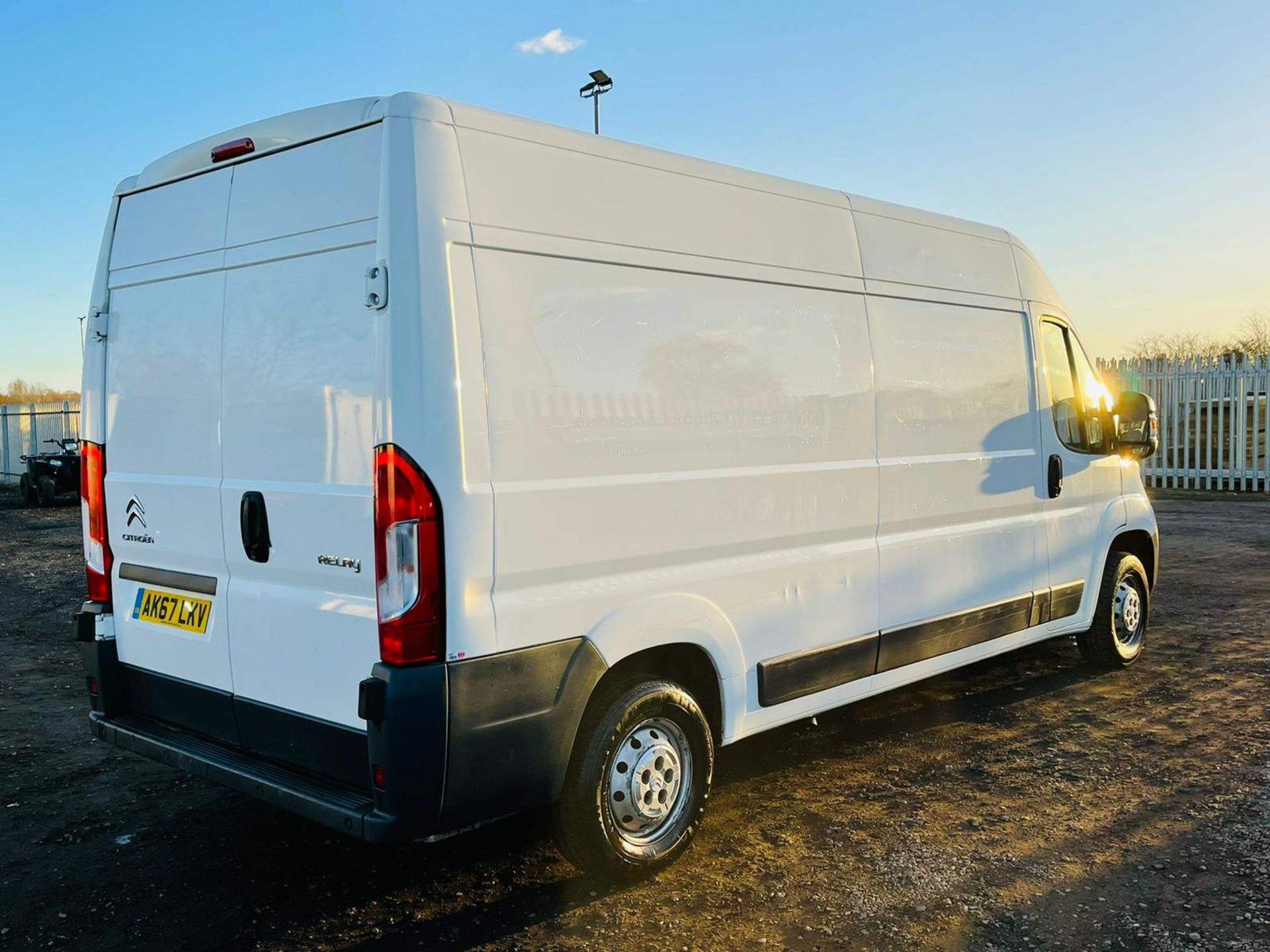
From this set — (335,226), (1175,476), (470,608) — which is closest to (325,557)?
(470,608)

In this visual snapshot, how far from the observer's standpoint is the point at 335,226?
3.41 metres


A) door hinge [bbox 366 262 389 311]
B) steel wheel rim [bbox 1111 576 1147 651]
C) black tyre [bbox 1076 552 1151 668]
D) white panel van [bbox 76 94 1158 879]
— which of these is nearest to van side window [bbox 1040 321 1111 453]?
black tyre [bbox 1076 552 1151 668]

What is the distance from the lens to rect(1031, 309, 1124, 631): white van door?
593cm

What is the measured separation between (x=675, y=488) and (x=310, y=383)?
4.32 ft

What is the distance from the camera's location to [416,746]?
3.18m

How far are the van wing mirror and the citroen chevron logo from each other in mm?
5142

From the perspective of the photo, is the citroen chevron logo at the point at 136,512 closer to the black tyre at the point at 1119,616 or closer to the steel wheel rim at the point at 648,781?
the steel wheel rim at the point at 648,781

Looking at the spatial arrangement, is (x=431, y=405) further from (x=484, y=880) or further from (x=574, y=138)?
(x=484, y=880)

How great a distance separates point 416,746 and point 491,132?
1924 mm

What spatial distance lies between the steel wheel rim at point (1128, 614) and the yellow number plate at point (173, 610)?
519cm

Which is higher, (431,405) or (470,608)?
(431,405)

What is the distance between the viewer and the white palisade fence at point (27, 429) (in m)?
29.3

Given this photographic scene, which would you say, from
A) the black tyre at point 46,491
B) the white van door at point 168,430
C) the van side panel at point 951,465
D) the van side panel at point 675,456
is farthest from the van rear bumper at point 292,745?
the black tyre at point 46,491

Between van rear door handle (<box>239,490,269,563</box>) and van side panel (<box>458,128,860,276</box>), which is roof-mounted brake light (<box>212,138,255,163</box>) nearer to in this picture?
van side panel (<box>458,128,860,276</box>)
